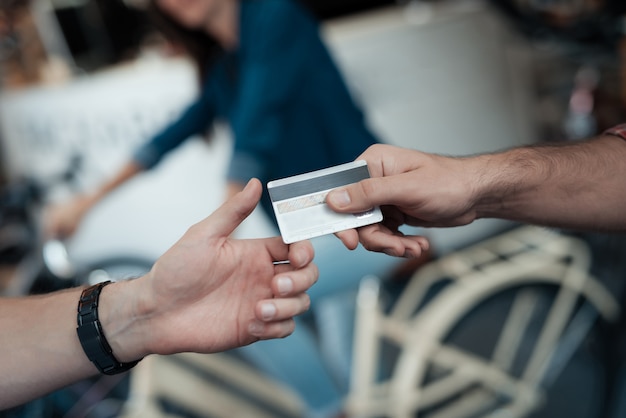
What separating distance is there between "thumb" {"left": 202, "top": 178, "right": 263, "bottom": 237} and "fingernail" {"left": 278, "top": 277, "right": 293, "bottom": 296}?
2.6 inches

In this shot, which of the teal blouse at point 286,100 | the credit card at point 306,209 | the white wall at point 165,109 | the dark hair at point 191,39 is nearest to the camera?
the credit card at point 306,209

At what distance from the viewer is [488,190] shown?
554mm

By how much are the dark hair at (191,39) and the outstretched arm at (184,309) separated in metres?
0.68

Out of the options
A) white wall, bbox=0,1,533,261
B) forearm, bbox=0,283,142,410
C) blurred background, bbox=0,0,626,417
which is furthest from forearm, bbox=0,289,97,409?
white wall, bbox=0,1,533,261

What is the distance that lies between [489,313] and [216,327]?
2.61 feet

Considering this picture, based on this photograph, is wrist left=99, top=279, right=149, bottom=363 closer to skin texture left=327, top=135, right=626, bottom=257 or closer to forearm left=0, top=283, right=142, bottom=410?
forearm left=0, top=283, right=142, bottom=410

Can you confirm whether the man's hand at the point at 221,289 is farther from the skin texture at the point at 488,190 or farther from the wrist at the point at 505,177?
the wrist at the point at 505,177

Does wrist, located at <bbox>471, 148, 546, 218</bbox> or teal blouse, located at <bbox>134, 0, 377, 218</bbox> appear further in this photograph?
teal blouse, located at <bbox>134, 0, 377, 218</bbox>

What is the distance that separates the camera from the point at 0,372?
0.54 meters

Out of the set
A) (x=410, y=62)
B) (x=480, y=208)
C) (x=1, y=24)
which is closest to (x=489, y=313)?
(x=480, y=208)

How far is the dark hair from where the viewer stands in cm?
111

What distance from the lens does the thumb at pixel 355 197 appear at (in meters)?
0.46

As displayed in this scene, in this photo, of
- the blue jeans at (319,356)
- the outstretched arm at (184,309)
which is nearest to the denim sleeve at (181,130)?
the blue jeans at (319,356)

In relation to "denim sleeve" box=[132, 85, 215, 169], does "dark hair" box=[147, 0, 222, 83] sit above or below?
above
